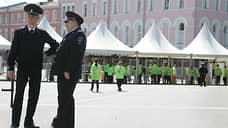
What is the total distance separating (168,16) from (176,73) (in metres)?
19.8

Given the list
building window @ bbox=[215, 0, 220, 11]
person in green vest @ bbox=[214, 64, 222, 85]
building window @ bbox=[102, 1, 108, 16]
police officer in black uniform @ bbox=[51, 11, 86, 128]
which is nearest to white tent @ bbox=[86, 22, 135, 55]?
person in green vest @ bbox=[214, 64, 222, 85]

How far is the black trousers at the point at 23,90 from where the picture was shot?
674 centimetres

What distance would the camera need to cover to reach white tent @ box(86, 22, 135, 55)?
94.1 feet

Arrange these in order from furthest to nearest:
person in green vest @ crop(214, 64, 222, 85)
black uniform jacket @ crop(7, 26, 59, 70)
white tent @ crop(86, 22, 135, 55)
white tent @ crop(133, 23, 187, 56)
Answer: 1. person in green vest @ crop(214, 64, 222, 85)
2. white tent @ crop(133, 23, 187, 56)
3. white tent @ crop(86, 22, 135, 55)
4. black uniform jacket @ crop(7, 26, 59, 70)

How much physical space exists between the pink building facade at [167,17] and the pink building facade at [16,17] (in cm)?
1135

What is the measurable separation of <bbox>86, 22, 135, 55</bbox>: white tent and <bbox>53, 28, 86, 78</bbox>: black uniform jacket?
2208 cm

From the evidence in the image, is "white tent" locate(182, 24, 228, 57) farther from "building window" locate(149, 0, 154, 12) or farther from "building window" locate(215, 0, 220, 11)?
"building window" locate(149, 0, 154, 12)

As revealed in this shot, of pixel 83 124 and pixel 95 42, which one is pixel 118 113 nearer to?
pixel 83 124

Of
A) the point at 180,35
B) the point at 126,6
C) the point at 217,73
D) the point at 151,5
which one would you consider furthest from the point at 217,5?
the point at 217,73

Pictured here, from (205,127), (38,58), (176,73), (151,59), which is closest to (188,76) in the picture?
(176,73)

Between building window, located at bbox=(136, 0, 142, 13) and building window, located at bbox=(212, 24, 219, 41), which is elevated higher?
building window, located at bbox=(136, 0, 142, 13)

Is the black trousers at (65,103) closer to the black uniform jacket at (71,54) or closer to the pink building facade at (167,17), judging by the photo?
the black uniform jacket at (71,54)

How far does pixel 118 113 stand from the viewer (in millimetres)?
10117

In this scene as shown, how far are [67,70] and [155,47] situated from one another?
24.3 metres
